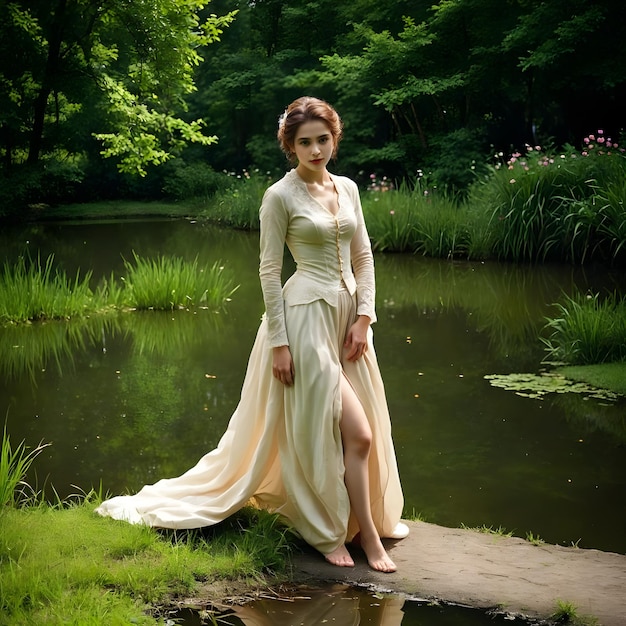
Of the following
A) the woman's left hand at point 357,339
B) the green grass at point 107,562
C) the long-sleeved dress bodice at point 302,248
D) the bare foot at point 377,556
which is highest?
the long-sleeved dress bodice at point 302,248

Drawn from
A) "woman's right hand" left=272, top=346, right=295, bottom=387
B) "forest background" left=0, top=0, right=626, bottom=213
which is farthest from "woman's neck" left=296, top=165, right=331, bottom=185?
"forest background" left=0, top=0, right=626, bottom=213

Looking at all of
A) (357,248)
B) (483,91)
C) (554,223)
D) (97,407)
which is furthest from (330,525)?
(483,91)

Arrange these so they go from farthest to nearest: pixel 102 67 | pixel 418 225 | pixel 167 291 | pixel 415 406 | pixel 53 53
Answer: pixel 102 67 < pixel 53 53 < pixel 418 225 < pixel 167 291 < pixel 415 406

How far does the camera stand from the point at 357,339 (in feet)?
11.6

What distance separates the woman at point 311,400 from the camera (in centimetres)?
345

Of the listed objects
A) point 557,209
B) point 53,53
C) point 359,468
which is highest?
point 53,53

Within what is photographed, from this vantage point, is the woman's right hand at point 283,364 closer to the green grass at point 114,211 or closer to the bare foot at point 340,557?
the bare foot at point 340,557

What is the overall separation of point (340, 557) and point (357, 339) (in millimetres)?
840

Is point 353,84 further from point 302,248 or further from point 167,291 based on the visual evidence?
point 302,248

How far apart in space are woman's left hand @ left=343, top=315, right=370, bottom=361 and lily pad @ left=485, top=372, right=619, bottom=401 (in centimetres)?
317

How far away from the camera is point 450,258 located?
13555 mm

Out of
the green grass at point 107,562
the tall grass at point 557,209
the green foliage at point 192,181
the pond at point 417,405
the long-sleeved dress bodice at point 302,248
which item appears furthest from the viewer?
the green foliage at point 192,181

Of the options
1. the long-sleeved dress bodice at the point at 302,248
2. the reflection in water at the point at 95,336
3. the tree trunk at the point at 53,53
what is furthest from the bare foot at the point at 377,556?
the tree trunk at the point at 53,53

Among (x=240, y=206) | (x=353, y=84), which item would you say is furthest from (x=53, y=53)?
(x=353, y=84)
